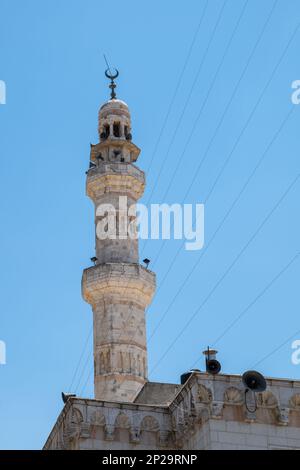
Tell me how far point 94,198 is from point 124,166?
1744 millimetres

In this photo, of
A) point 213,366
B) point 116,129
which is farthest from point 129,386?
point 213,366

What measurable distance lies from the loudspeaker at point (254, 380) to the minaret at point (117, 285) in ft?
52.8

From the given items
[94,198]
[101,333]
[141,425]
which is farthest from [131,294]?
[141,425]

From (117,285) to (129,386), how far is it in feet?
12.3

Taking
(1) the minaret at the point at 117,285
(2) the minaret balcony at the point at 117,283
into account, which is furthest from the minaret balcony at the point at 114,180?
(2) the minaret balcony at the point at 117,283

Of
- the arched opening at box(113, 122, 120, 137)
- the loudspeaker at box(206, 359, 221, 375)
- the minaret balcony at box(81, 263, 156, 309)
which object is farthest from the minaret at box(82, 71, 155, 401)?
the loudspeaker at box(206, 359, 221, 375)

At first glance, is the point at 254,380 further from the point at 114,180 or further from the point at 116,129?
the point at 116,129

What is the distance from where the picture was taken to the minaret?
35406mm

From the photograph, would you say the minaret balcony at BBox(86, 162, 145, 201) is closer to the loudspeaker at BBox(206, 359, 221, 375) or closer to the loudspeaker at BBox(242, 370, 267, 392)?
the loudspeaker at BBox(206, 359, 221, 375)

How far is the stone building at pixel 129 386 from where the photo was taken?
19.2 m
